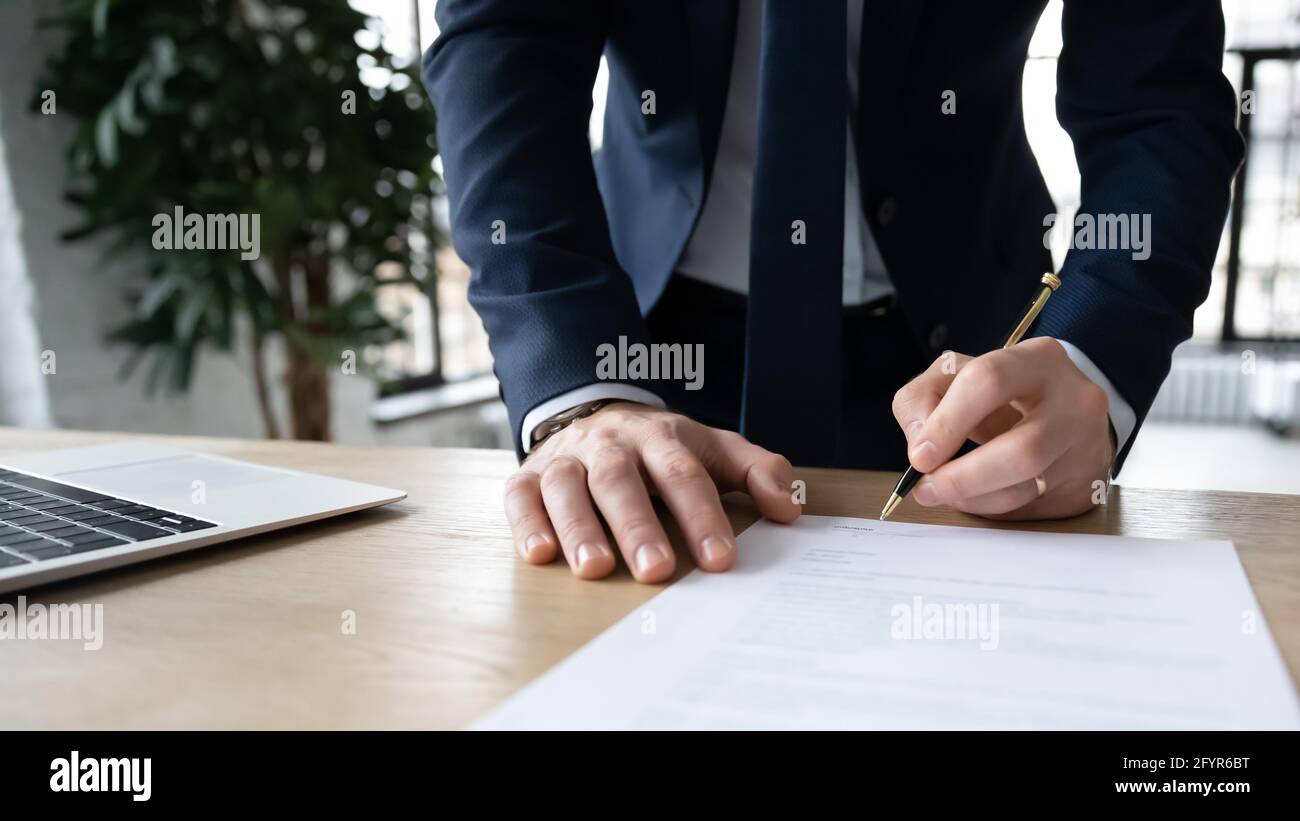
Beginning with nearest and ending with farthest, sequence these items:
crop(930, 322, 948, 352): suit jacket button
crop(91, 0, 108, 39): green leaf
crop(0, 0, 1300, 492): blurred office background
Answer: crop(930, 322, 948, 352): suit jacket button → crop(91, 0, 108, 39): green leaf → crop(0, 0, 1300, 492): blurred office background

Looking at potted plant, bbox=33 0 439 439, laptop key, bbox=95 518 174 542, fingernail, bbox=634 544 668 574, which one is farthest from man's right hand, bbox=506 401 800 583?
potted plant, bbox=33 0 439 439

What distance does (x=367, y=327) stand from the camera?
293 centimetres

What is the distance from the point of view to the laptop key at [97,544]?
613mm

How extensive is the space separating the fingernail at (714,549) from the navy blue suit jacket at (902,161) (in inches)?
8.8

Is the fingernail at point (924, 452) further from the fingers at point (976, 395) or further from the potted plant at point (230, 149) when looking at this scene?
the potted plant at point (230, 149)

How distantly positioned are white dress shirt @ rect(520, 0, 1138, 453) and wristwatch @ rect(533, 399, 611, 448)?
361mm

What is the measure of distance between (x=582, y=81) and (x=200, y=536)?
2.05ft

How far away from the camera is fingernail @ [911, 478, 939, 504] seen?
2.26 feet

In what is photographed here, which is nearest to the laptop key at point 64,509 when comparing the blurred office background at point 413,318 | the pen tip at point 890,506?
the pen tip at point 890,506

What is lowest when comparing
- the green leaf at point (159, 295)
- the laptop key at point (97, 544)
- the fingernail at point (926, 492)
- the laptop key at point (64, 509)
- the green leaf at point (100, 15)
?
the laptop key at point (97, 544)

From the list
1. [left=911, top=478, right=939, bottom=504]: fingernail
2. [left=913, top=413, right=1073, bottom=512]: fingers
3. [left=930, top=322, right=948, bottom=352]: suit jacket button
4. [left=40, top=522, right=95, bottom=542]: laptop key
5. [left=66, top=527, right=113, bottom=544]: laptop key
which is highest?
[left=930, top=322, right=948, bottom=352]: suit jacket button

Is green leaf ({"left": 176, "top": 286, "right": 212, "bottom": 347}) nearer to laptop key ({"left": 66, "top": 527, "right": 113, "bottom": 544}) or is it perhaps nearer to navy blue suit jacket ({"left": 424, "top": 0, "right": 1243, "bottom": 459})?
navy blue suit jacket ({"left": 424, "top": 0, "right": 1243, "bottom": 459})

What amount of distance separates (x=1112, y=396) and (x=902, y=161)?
0.39 metres
